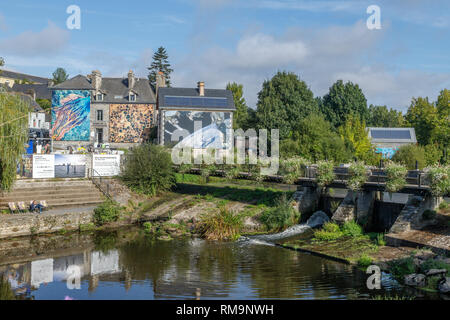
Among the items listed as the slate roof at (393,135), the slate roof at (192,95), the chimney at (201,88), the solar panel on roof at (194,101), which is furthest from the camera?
the slate roof at (393,135)

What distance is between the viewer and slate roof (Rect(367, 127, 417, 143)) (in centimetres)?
5859

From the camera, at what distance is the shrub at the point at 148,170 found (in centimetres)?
3259

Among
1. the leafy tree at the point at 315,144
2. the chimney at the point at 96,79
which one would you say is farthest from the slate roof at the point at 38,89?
the leafy tree at the point at 315,144

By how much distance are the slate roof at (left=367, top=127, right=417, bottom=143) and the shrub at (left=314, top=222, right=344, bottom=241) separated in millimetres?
39747

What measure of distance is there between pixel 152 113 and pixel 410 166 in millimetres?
32749

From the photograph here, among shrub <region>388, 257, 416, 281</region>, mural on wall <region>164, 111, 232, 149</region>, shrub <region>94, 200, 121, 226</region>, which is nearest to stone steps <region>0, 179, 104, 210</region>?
shrub <region>94, 200, 121, 226</region>

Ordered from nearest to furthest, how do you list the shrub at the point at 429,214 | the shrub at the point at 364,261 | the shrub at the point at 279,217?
1. the shrub at the point at 364,261
2. the shrub at the point at 429,214
3. the shrub at the point at 279,217

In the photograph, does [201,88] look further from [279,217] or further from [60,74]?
[60,74]

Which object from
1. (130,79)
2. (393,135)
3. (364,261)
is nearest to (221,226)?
(364,261)

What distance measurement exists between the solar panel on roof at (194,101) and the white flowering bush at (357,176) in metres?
31.3

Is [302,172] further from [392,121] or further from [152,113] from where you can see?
[392,121]

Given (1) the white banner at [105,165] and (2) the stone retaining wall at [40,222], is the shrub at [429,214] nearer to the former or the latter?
(2) the stone retaining wall at [40,222]

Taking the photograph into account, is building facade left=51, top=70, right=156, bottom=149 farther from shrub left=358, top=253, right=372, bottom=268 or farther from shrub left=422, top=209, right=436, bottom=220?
shrub left=358, top=253, right=372, bottom=268

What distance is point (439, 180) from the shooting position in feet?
65.5
